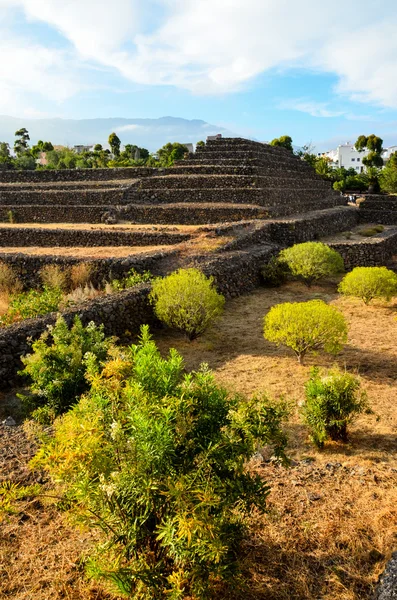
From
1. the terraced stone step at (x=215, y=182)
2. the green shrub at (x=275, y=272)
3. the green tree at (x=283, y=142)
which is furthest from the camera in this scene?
the green tree at (x=283, y=142)

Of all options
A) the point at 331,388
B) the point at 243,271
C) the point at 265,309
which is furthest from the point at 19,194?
the point at 331,388

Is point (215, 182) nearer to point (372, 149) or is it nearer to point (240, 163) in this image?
point (240, 163)

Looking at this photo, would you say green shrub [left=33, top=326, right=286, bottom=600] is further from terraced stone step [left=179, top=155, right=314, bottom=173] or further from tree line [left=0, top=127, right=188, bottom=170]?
tree line [left=0, top=127, right=188, bottom=170]

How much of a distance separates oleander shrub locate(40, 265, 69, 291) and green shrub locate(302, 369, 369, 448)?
947cm

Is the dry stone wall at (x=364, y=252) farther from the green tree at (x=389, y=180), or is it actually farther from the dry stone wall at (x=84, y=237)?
the green tree at (x=389, y=180)

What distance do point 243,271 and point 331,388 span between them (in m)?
8.19

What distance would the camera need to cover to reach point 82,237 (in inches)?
744

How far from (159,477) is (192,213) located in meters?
19.5

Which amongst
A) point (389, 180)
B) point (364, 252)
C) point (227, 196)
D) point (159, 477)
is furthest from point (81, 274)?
point (389, 180)

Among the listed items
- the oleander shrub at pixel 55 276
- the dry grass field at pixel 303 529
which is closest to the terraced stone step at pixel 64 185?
the oleander shrub at pixel 55 276

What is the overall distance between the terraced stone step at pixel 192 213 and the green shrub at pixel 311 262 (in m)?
6.64

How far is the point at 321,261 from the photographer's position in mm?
13789

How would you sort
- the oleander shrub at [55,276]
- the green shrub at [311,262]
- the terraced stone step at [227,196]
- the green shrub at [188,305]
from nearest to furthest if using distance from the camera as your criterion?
1. the green shrub at [188,305]
2. the oleander shrub at [55,276]
3. the green shrub at [311,262]
4. the terraced stone step at [227,196]

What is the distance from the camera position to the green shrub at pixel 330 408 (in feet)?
18.0
